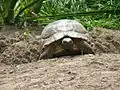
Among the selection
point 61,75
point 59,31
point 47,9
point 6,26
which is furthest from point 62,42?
point 47,9

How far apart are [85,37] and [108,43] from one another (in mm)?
439

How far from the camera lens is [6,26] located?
18.5ft

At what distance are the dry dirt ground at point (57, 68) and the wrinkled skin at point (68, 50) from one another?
6.6 inches

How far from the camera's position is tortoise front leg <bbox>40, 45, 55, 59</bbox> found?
15.0 ft

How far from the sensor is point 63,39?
444 centimetres

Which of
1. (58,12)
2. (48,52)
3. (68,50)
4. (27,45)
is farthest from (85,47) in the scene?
(58,12)

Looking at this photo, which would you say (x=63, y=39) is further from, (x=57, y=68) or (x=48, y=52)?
(x=57, y=68)

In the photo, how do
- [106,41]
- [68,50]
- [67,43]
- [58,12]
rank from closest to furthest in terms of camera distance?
1. [67,43]
2. [68,50]
3. [106,41]
4. [58,12]

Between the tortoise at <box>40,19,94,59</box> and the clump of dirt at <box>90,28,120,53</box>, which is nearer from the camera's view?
the tortoise at <box>40,19,94,59</box>

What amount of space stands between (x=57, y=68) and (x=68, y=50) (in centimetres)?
100

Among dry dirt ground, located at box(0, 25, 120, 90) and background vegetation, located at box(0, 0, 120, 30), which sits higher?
background vegetation, located at box(0, 0, 120, 30)

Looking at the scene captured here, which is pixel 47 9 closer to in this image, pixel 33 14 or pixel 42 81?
pixel 33 14

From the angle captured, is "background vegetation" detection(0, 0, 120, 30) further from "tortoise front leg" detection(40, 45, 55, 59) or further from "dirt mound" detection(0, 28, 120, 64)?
"tortoise front leg" detection(40, 45, 55, 59)

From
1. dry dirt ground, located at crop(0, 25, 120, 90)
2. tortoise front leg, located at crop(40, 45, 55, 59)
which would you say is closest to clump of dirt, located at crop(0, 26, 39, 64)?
dry dirt ground, located at crop(0, 25, 120, 90)
